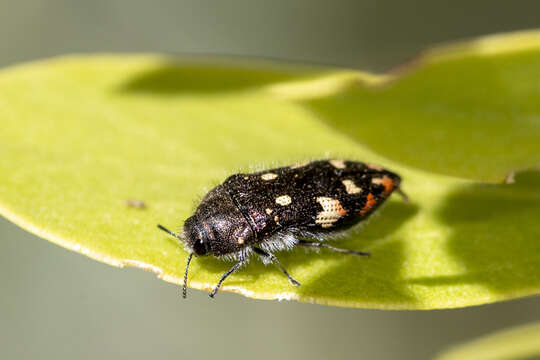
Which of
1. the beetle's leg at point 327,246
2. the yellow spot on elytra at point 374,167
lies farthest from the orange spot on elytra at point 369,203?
the beetle's leg at point 327,246

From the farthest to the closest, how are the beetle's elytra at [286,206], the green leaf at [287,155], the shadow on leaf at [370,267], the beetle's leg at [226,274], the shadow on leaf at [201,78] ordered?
1. the shadow on leaf at [201,78]
2. the beetle's elytra at [286,206]
3. the beetle's leg at [226,274]
4. the green leaf at [287,155]
5. the shadow on leaf at [370,267]

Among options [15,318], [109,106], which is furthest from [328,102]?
[15,318]

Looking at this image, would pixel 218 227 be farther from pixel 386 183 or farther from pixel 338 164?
pixel 386 183

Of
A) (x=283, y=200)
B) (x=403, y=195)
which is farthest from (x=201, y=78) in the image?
(x=403, y=195)

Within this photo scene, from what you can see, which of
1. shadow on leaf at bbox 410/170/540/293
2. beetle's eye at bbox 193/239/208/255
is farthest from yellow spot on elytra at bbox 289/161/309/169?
shadow on leaf at bbox 410/170/540/293

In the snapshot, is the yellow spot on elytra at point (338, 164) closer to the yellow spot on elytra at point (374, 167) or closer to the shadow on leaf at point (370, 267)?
the yellow spot on elytra at point (374, 167)
